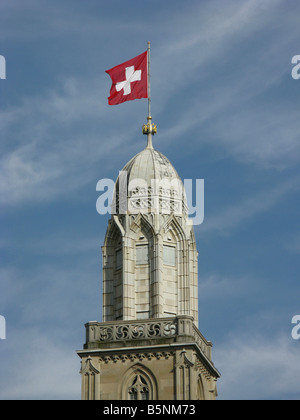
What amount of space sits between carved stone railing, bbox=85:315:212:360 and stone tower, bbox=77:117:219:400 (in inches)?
2.1

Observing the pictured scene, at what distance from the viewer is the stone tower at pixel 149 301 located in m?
84.4

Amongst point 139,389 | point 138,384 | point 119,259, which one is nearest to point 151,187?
point 119,259

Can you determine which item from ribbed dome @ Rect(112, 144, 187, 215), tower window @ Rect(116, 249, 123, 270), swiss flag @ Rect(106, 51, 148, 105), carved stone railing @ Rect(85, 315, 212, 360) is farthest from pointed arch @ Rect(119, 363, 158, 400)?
swiss flag @ Rect(106, 51, 148, 105)

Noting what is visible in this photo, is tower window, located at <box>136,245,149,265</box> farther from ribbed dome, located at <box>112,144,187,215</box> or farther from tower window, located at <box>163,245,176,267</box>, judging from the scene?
ribbed dome, located at <box>112,144,187,215</box>

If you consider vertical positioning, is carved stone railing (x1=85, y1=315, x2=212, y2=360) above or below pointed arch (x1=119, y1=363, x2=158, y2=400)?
above

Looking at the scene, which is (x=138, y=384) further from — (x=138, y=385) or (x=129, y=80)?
(x=129, y=80)

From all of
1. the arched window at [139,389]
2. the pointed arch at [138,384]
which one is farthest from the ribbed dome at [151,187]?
the arched window at [139,389]

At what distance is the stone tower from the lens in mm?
84438

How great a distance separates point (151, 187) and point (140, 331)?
9.15 m

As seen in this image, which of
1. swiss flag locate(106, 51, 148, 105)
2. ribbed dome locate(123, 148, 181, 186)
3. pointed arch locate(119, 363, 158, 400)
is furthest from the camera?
swiss flag locate(106, 51, 148, 105)

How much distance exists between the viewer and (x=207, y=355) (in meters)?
88.2

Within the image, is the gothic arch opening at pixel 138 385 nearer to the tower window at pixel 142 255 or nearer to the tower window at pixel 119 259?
the tower window at pixel 142 255
